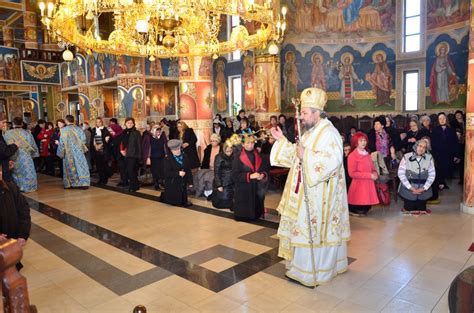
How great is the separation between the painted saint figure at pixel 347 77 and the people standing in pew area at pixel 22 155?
11912 millimetres

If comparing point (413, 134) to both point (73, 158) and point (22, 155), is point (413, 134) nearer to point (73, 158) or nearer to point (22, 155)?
point (73, 158)

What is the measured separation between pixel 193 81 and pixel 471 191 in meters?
7.00

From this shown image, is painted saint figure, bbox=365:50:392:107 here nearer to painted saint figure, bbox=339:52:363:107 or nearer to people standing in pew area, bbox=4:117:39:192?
painted saint figure, bbox=339:52:363:107

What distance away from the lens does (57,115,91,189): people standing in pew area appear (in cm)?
930

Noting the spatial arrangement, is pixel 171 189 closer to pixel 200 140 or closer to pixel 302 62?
pixel 200 140

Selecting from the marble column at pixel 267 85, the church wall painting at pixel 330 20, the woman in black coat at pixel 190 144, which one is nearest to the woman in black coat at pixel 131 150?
the woman in black coat at pixel 190 144

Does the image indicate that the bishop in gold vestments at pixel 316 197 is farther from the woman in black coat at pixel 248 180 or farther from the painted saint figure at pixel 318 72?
the painted saint figure at pixel 318 72

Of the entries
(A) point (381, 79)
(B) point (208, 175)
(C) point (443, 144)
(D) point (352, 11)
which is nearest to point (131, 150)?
(B) point (208, 175)

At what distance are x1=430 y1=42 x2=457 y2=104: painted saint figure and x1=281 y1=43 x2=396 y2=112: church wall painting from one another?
1.56 metres

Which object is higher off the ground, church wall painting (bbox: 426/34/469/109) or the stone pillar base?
church wall painting (bbox: 426/34/469/109)

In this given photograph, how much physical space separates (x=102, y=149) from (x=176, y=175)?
3402 millimetres

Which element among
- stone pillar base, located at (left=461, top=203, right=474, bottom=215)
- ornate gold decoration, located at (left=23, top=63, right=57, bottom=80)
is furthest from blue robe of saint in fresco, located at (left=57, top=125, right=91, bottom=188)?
ornate gold decoration, located at (left=23, top=63, right=57, bottom=80)

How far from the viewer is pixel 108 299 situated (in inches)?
141

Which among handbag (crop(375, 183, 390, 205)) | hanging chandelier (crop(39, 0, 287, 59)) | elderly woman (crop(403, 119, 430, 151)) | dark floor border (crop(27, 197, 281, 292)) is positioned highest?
hanging chandelier (crop(39, 0, 287, 59))
